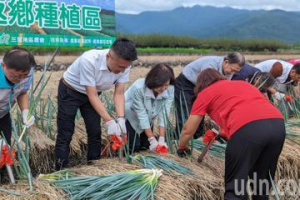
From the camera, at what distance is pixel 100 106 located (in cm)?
239

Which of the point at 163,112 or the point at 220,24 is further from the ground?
the point at 220,24

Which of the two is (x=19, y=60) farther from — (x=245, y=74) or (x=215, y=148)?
(x=245, y=74)

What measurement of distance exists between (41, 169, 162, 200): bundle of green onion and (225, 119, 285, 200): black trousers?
15.9 inches

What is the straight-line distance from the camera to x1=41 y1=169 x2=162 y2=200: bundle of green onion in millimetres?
1788

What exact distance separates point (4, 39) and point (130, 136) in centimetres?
380

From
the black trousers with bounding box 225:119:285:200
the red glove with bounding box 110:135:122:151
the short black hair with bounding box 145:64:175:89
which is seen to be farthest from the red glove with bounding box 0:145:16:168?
the black trousers with bounding box 225:119:285:200

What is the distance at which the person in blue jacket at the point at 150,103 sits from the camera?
2469mm

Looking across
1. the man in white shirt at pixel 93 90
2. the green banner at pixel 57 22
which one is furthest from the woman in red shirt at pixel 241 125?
the green banner at pixel 57 22

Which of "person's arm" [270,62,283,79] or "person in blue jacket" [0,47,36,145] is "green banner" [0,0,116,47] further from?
"person in blue jacket" [0,47,36,145]

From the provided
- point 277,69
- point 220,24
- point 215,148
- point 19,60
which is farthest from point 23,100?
point 220,24

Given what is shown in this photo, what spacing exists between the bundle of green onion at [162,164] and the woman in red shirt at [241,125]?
228mm

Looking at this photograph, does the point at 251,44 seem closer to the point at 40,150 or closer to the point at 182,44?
the point at 182,44

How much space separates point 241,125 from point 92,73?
992 millimetres

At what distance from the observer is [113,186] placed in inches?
71.1
